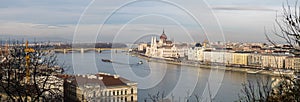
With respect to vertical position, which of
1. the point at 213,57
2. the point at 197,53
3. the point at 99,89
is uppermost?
the point at 197,53

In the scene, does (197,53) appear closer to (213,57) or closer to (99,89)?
(213,57)

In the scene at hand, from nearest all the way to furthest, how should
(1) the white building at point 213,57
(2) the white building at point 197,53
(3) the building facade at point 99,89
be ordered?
(3) the building facade at point 99,89, (2) the white building at point 197,53, (1) the white building at point 213,57

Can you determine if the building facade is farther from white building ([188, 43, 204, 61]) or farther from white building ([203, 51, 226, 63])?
white building ([203, 51, 226, 63])

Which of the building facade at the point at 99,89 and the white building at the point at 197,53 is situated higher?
the white building at the point at 197,53

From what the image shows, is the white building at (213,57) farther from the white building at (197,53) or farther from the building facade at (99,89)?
the building facade at (99,89)

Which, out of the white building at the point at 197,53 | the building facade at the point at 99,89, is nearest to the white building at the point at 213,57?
the white building at the point at 197,53

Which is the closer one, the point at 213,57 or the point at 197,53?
the point at 197,53

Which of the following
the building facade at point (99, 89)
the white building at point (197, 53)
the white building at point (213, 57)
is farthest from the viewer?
the white building at point (213, 57)

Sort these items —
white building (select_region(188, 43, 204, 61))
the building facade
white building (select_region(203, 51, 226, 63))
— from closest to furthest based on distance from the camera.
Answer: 1. the building facade
2. white building (select_region(188, 43, 204, 61))
3. white building (select_region(203, 51, 226, 63))

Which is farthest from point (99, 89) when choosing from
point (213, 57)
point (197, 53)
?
point (213, 57)

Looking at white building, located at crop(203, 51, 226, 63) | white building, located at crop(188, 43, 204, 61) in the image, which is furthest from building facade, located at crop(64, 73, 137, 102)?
white building, located at crop(203, 51, 226, 63)

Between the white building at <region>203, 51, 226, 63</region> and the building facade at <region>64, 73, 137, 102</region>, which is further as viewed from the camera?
the white building at <region>203, 51, 226, 63</region>

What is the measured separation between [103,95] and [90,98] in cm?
63

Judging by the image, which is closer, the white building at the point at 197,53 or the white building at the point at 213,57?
the white building at the point at 197,53
